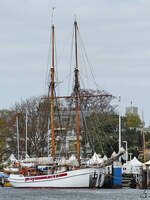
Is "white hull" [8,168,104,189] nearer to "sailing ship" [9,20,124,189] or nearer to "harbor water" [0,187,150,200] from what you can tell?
"sailing ship" [9,20,124,189]

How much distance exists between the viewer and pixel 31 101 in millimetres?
129250

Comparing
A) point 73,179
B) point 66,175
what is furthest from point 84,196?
point 66,175

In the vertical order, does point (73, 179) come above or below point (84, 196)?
above

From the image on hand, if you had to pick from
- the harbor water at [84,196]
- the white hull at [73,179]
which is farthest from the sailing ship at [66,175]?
the harbor water at [84,196]

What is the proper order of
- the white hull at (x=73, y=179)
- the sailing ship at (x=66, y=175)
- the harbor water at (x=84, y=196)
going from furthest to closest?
the sailing ship at (x=66, y=175)
the white hull at (x=73, y=179)
the harbor water at (x=84, y=196)

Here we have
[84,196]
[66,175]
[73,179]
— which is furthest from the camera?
[66,175]

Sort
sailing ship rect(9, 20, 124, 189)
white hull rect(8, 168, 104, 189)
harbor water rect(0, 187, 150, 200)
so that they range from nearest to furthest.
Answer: harbor water rect(0, 187, 150, 200), white hull rect(8, 168, 104, 189), sailing ship rect(9, 20, 124, 189)

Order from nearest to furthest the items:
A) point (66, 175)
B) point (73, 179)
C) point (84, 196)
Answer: point (84, 196), point (73, 179), point (66, 175)

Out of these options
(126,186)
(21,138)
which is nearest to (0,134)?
(21,138)

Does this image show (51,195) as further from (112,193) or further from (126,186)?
(126,186)

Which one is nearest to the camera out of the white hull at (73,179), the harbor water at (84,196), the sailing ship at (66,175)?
the harbor water at (84,196)

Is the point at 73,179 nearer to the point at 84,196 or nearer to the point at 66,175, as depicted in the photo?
the point at 66,175

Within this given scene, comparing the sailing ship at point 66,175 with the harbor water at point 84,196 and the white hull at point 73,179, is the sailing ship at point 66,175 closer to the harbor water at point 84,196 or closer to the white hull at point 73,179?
the white hull at point 73,179

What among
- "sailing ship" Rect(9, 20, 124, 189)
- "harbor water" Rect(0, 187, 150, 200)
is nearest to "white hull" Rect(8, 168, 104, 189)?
"sailing ship" Rect(9, 20, 124, 189)
